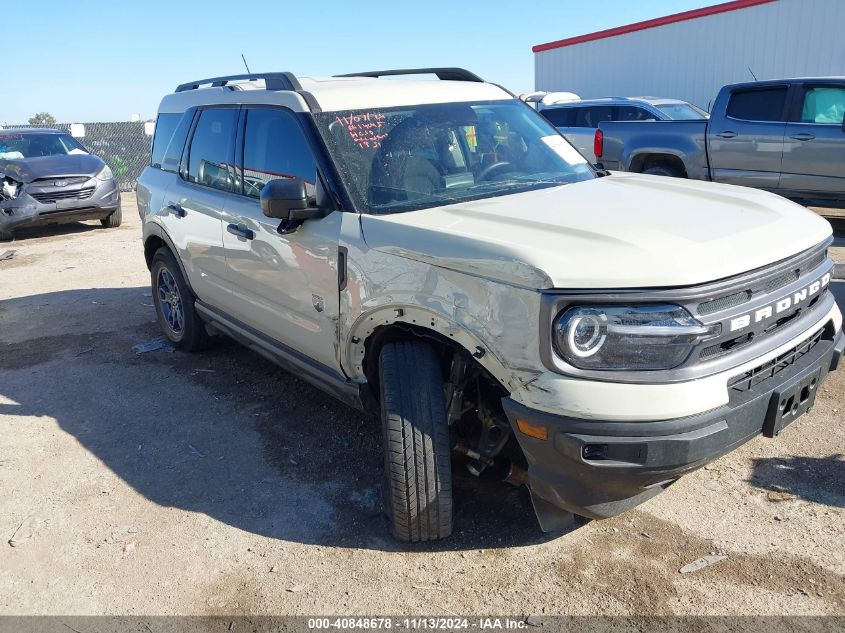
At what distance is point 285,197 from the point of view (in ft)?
11.1

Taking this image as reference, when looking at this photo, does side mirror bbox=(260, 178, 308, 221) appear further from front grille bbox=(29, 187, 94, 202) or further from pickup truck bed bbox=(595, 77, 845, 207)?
front grille bbox=(29, 187, 94, 202)

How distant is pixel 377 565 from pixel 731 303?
1794 mm

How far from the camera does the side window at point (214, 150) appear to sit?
454 centimetres

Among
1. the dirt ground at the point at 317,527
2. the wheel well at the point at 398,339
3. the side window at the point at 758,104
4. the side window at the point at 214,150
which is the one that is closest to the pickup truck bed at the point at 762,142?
the side window at the point at 758,104

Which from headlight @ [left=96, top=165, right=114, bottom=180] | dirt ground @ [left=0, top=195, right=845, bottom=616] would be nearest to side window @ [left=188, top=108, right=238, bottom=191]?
dirt ground @ [left=0, top=195, right=845, bottom=616]

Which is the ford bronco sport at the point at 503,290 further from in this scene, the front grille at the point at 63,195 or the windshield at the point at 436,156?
the front grille at the point at 63,195

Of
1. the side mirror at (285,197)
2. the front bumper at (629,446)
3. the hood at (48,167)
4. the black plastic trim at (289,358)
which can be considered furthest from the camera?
the hood at (48,167)

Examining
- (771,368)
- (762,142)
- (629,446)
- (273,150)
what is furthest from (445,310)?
Result: (762,142)

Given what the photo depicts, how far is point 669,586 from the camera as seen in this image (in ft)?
9.43

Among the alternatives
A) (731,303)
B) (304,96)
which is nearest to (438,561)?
(731,303)

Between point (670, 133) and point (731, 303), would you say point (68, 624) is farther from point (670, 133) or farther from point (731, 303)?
point (670, 133)

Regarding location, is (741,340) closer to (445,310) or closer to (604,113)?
(445,310)

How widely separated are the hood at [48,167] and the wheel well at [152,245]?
718 centimetres

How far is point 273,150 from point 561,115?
10.2m
